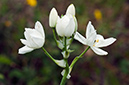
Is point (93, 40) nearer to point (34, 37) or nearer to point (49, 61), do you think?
point (34, 37)

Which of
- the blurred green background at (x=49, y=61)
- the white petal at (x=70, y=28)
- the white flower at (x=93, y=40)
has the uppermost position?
the white petal at (x=70, y=28)

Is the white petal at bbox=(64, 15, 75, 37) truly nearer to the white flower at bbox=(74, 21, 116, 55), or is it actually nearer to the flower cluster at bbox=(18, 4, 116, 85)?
the flower cluster at bbox=(18, 4, 116, 85)

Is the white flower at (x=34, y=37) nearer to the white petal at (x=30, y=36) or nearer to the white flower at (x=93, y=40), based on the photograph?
the white petal at (x=30, y=36)

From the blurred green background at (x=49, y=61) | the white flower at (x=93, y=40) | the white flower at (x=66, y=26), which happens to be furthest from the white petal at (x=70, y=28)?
the blurred green background at (x=49, y=61)

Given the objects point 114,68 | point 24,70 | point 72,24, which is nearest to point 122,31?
point 114,68

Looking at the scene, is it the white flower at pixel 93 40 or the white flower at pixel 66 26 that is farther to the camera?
the white flower at pixel 93 40

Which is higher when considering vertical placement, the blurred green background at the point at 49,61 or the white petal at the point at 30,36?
the white petal at the point at 30,36

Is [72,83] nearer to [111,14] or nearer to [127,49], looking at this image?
[127,49]

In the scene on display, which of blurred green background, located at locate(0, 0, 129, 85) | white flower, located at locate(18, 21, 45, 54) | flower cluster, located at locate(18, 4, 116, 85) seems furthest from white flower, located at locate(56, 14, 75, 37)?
blurred green background, located at locate(0, 0, 129, 85)

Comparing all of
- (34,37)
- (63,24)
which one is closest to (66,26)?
(63,24)

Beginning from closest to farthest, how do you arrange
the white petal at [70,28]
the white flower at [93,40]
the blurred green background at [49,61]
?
the white petal at [70,28], the white flower at [93,40], the blurred green background at [49,61]

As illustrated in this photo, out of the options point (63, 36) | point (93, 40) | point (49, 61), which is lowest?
point (49, 61)
